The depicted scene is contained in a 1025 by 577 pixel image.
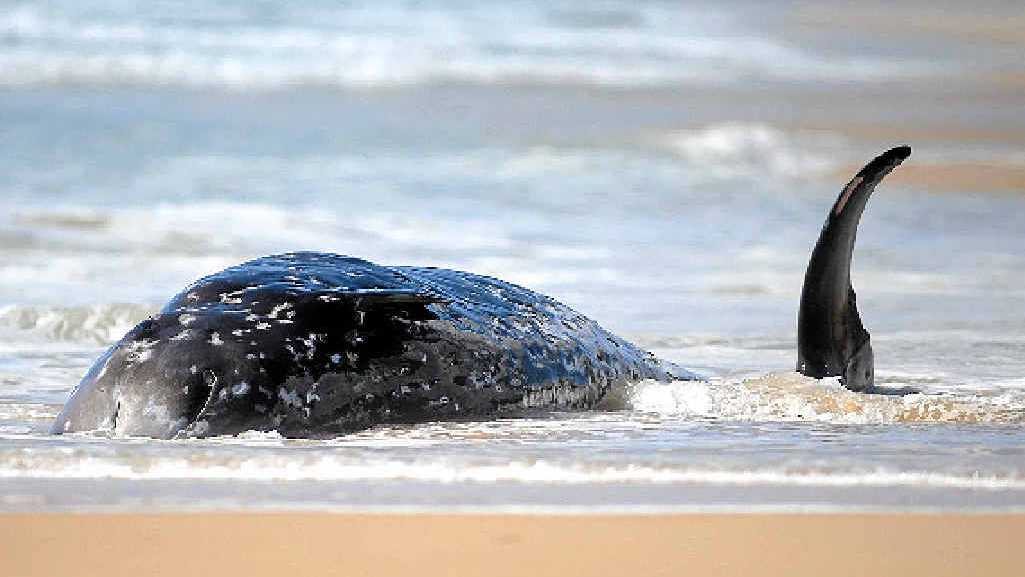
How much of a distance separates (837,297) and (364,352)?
6.76 ft

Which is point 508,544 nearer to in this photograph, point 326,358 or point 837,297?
point 326,358

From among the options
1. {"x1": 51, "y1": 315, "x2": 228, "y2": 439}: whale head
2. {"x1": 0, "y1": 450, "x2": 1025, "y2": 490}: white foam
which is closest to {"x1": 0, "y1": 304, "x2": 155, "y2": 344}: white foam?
{"x1": 51, "y1": 315, "x2": 228, "y2": 439}: whale head

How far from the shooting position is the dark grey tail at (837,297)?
7305mm

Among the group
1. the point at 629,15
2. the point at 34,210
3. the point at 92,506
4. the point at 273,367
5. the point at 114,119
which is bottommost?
the point at 92,506

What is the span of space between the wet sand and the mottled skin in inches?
61.0

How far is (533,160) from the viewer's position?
27.1 meters

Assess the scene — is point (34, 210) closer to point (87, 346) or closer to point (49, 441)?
point (87, 346)

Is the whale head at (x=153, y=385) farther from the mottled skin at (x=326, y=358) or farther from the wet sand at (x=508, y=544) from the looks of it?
the wet sand at (x=508, y=544)

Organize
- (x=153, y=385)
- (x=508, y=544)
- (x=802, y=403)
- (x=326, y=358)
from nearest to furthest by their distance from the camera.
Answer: (x=508, y=544)
(x=153, y=385)
(x=326, y=358)
(x=802, y=403)

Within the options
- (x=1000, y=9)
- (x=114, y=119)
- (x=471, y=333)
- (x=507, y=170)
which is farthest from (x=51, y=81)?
(x=471, y=333)

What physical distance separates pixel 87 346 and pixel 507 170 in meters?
14.6

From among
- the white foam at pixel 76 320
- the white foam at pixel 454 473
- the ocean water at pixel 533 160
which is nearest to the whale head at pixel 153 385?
the white foam at pixel 454 473

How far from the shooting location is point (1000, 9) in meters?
27.6

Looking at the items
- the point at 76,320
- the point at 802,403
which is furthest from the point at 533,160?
the point at 802,403
